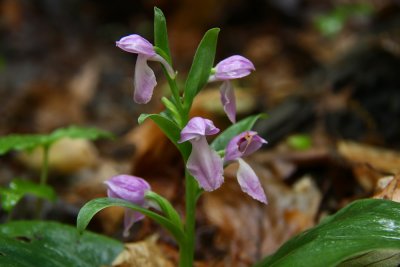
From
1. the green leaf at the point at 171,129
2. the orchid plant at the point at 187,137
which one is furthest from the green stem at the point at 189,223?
the green leaf at the point at 171,129

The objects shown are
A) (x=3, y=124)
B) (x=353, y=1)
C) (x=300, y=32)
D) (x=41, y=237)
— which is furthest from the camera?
(x=353, y=1)

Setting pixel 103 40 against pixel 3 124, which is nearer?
pixel 3 124

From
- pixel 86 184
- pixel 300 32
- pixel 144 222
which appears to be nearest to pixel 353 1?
pixel 300 32

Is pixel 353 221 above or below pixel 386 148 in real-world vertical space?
above

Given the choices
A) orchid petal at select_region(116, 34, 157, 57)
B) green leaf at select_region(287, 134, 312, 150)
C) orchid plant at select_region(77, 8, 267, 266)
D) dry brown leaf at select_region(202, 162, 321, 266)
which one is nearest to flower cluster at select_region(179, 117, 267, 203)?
orchid plant at select_region(77, 8, 267, 266)

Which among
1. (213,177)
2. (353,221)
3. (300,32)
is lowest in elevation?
(300,32)

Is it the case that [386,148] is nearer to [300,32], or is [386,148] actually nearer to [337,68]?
[337,68]
